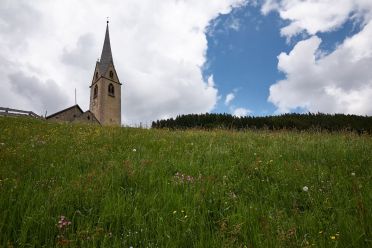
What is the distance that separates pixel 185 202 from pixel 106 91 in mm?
64945

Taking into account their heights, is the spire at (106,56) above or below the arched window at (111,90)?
above

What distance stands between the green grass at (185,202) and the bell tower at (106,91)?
195 ft

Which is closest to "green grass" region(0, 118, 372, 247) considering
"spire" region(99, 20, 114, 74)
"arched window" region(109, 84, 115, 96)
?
"arched window" region(109, 84, 115, 96)

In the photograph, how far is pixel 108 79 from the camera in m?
67.9

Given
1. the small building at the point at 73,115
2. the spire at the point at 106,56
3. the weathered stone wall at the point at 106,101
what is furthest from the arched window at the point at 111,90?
the small building at the point at 73,115

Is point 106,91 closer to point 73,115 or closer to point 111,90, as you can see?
point 111,90

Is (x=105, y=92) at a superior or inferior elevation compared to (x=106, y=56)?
inferior

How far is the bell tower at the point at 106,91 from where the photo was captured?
64062 millimetres

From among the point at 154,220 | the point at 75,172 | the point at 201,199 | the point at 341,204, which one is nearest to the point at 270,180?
the point at 341,204

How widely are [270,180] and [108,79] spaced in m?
66.8

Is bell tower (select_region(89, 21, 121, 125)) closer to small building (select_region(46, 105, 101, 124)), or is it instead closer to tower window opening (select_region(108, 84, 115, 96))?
tower window opening (select_region(108, 84, 115, 96))

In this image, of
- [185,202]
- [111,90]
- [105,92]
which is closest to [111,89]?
[111,90]

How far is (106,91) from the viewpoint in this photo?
65750 millimetres

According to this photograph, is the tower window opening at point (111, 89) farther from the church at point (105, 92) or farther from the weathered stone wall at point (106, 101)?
the weathered stone wall at point (106, 101)
